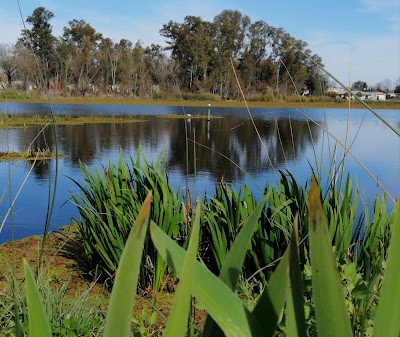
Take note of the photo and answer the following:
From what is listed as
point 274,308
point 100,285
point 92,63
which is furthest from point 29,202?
point 92,63

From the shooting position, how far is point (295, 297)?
42 centimetres

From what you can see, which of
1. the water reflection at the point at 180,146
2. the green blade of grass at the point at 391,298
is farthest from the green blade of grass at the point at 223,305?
the water reflection at the point at 180,146

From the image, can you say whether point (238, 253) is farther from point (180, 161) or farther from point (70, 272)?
point (180, 161)

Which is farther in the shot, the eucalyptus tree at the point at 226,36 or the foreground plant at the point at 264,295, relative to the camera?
the eucalyptus tree at the point at 226,36

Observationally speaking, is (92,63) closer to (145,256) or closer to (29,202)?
(29,202)

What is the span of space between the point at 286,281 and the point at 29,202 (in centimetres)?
562

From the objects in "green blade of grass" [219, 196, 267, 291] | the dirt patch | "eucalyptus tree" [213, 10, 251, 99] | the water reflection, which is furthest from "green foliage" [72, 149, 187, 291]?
"eucalyptus tree" [213, 10, 251, 99]

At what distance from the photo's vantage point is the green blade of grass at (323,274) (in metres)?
0.39

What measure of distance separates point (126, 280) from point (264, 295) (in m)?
0.13

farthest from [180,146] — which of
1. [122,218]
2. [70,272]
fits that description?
[122,218]

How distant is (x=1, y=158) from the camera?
350 inches

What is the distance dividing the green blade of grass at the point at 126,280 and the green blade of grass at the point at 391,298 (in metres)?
0.20

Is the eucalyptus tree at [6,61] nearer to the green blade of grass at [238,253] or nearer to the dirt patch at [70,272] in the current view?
the dirt patch at [70,272]

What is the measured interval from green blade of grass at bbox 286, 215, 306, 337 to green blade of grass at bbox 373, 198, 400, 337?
6 cm
